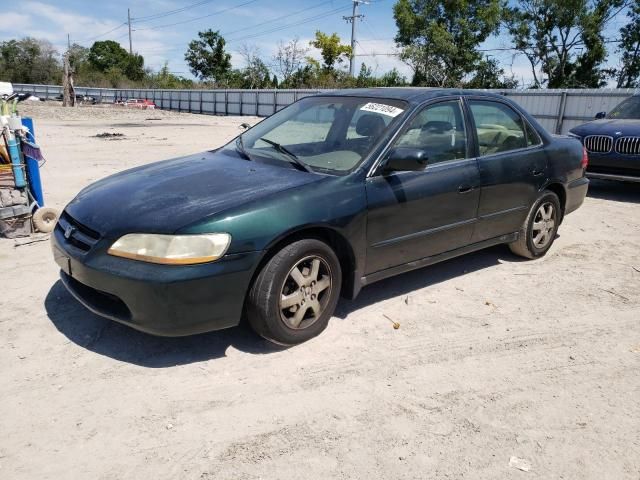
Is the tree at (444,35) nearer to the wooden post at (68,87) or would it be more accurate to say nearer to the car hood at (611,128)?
the wooden post at (68,87)

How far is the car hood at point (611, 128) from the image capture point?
8.16 meters

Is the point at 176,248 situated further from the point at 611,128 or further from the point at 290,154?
the point at 611,128

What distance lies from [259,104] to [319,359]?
32.1 metres

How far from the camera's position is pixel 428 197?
3.87m

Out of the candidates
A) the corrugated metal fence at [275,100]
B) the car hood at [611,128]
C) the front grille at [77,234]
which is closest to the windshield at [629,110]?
the car hood at [611,128]

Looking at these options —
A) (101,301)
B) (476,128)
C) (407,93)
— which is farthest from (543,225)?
(101,301)

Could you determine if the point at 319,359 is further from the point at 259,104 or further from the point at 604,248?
the point at 259,104

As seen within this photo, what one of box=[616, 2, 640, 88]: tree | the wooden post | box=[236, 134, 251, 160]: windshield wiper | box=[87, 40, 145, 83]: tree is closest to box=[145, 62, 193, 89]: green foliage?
box=[87, 40, 145, 83]: tree

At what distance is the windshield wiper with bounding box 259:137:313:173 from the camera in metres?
3.65

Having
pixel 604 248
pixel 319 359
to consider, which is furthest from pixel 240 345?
pixel 604 248

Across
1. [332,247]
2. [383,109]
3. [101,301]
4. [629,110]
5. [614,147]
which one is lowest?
[101,301]

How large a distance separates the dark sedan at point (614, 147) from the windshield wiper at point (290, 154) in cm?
636

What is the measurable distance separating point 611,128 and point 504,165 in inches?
203

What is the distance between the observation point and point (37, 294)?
409 cm
